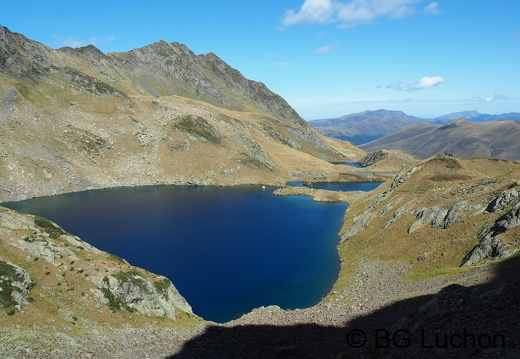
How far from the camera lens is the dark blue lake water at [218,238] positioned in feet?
181

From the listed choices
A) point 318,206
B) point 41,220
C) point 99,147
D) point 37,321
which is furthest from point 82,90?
point 37,321

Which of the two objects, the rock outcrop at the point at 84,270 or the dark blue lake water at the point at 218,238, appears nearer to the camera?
the rock outcrop at the point at 84,270

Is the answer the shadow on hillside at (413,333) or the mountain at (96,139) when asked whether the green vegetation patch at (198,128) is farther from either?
the shadow on hillside at (413,333)

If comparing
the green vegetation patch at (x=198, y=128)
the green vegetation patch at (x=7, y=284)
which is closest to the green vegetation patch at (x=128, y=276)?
the green vegetation patch at (x=7, y=284)

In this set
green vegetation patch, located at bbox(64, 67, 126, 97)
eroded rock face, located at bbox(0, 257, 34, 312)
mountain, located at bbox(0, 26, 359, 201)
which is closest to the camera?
eroded rock face, located at bbox(0, 257, 34, 312)

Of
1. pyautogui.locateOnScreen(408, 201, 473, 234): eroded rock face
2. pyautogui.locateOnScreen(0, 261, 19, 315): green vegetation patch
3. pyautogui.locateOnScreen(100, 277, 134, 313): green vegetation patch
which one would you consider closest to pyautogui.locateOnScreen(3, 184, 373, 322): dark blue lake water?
pyautogui.locateOnScreen(100, 277, 134, 313): green vegetation patch

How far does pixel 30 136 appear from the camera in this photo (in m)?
138

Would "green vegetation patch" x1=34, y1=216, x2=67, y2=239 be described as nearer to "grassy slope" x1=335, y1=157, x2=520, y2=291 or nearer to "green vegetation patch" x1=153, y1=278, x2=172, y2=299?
"green vegetation patch" x1=153, y1=278, x2=172, y2=299

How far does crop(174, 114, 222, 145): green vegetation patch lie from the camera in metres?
175

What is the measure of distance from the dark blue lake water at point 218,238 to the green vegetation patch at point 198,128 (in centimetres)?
4518

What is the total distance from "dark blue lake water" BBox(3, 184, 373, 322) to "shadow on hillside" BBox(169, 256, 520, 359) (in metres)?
13.1

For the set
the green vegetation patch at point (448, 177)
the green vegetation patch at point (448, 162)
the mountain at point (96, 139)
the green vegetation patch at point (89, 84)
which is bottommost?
the green vegetation patch at point (448, 177)

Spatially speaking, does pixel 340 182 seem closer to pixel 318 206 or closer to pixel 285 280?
pixel 318 206

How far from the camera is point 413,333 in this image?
22.8 metres
